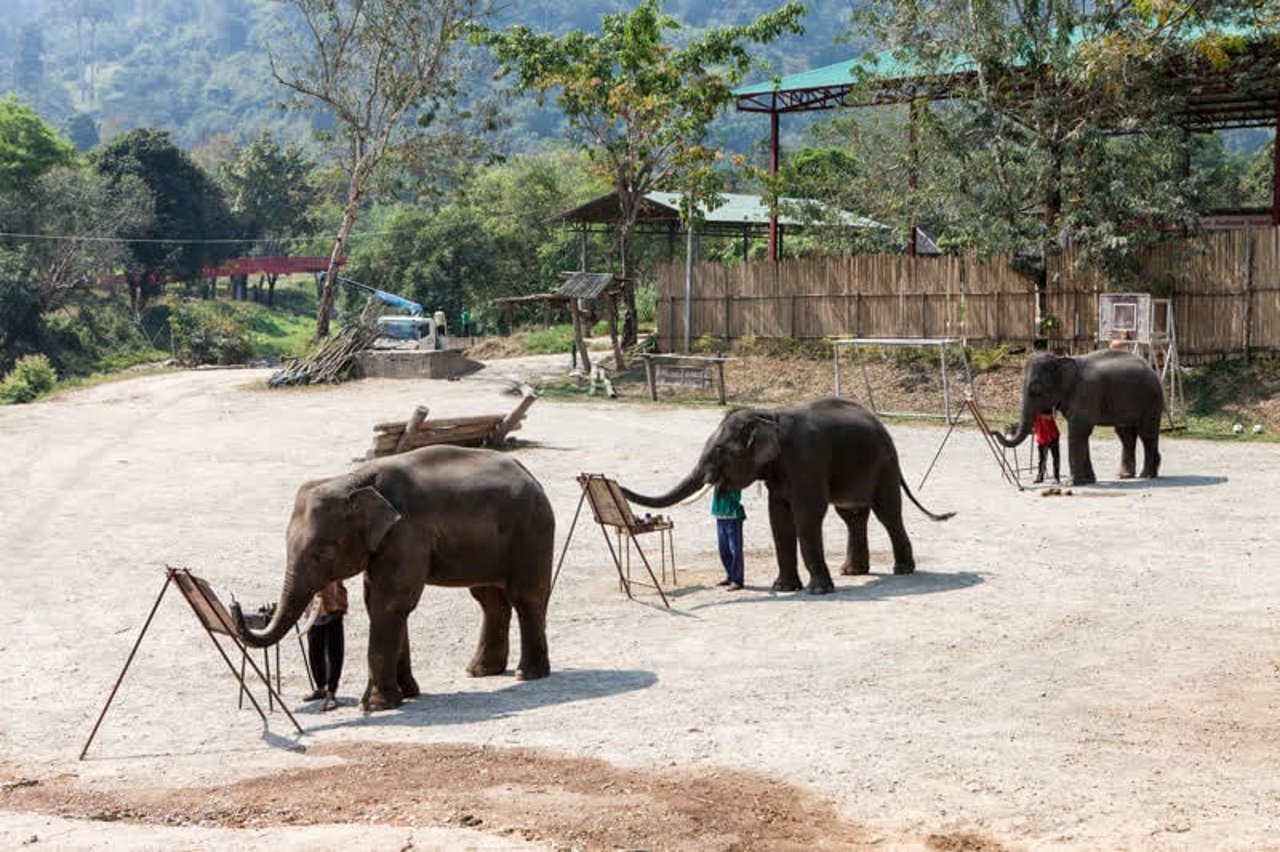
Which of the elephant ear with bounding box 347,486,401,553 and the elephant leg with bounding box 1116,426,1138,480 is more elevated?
the elephant ear with bounding box 347,486,401,553

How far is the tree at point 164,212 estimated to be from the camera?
73.1 meters

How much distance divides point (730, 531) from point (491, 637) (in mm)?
3657

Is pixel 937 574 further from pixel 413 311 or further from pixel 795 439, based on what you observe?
pixel 413 311

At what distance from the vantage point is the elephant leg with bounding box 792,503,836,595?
48.3ft

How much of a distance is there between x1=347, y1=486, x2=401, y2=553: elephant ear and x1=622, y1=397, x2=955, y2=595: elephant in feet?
12.4

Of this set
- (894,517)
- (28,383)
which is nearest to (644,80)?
(28,383)

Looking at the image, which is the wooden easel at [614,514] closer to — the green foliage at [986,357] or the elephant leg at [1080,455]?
the elephant leg at [1080,455]

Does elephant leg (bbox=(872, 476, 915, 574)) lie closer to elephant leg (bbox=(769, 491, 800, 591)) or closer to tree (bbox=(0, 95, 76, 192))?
elephant leg (bbox=(769, 491, 800, 591))

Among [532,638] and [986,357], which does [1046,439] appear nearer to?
[532,638]

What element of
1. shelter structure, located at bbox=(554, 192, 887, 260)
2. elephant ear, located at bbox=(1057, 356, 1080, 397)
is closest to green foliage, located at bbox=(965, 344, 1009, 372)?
shelter structure, located at bbox=(554, 192, 887, 260)

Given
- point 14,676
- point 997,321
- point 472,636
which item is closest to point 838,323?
point 997,321

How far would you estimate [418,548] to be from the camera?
11391mm

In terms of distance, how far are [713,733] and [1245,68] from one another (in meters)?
28.9

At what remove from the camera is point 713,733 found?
394 inches
